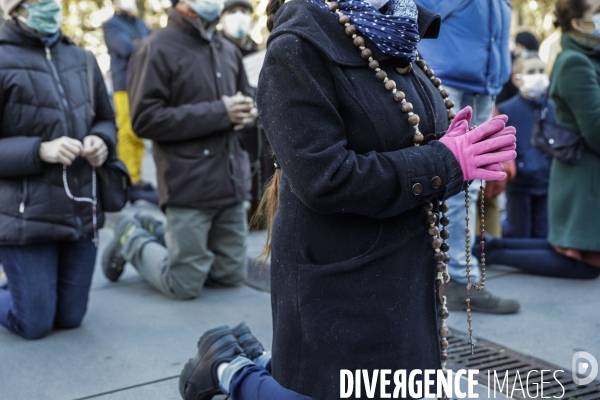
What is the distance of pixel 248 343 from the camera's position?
3.08 m

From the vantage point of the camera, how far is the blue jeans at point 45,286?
3908 mm

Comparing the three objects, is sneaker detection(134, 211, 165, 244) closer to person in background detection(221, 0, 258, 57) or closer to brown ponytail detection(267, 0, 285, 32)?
person in background detection(221, 0, 258, 57)

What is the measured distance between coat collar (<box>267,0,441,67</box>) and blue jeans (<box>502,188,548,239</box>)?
399 cm

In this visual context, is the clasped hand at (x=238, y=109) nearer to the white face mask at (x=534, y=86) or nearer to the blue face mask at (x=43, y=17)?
the blue face mask at (x=43, y=17)

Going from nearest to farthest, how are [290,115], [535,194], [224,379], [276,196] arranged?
[290,115] → [276,196] → [224,379] → [535,194]

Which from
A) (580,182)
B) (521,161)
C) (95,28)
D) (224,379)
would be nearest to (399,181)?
(224,379)

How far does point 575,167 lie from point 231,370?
9.80ft

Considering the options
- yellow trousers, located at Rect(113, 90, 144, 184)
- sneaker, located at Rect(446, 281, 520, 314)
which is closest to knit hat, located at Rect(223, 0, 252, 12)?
yellow trousers, located at Rect(113, 90, 144, 184)

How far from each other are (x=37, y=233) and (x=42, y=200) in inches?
6.8

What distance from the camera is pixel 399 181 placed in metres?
2.07

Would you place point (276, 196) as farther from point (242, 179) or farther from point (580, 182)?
point (580, 182)

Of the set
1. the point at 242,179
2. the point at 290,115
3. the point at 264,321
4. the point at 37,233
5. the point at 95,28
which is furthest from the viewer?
the point at 95,28

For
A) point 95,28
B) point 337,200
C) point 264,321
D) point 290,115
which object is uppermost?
point 290,115

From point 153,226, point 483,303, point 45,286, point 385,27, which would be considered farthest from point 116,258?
point 385,27
